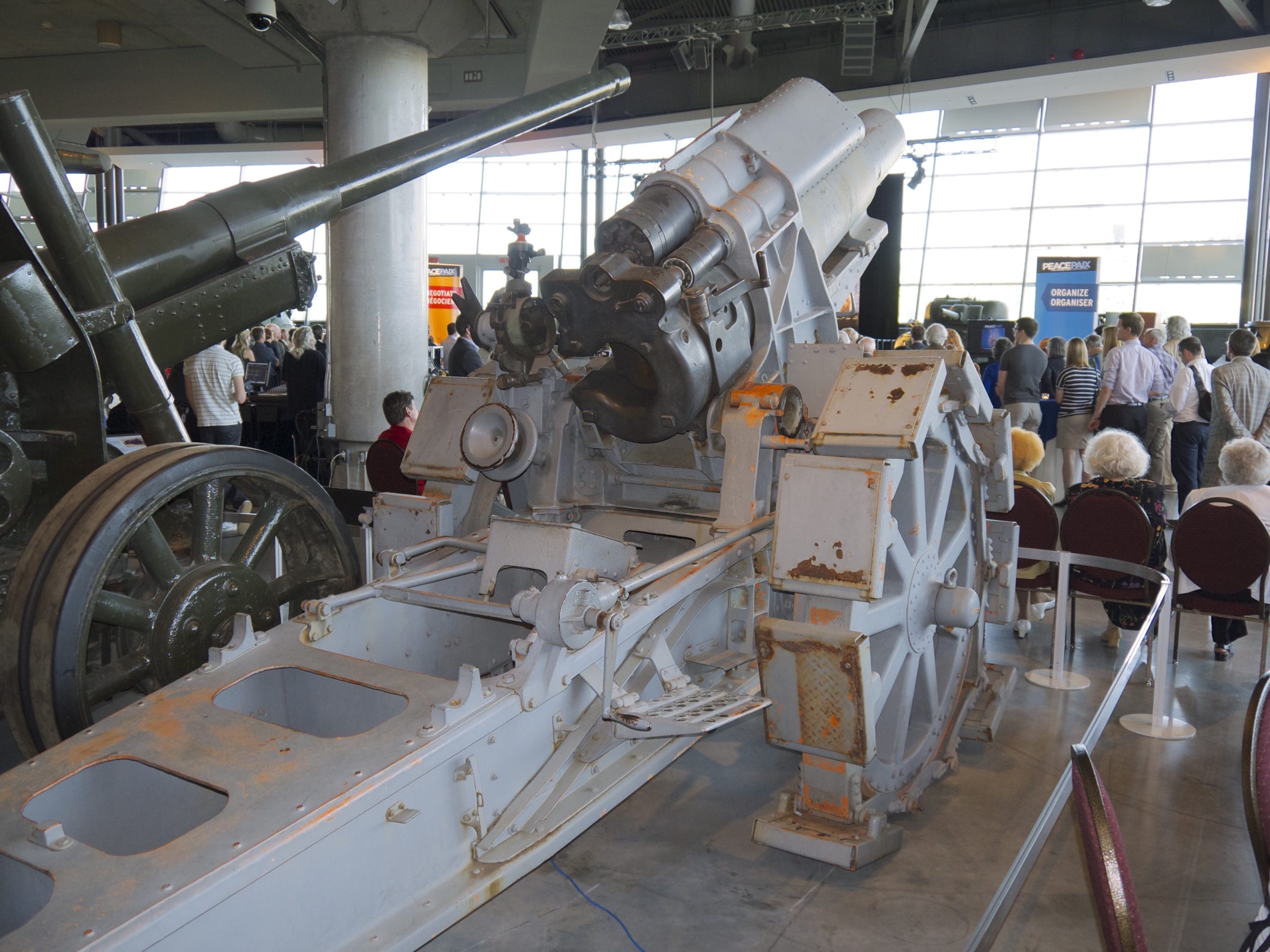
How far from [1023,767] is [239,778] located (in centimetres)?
291

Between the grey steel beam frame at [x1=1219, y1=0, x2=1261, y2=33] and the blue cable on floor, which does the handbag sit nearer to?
the grey steel beam frame at [x1=1219, y1=0, x2=1261, y2=33]

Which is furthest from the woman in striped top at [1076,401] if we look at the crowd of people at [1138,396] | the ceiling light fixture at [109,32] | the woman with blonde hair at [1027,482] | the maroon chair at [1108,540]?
the ceiling light fixture at [109,32]

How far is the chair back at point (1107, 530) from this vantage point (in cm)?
492

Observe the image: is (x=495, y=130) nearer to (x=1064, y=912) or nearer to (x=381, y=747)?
(x=381, y=747)

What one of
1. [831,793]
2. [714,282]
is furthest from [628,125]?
[831,793]

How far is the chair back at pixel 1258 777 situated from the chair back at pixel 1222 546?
3.13 metres

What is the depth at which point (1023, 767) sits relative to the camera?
153 inches

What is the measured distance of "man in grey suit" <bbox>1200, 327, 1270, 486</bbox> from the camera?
7641mm

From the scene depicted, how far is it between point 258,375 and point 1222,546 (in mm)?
9577

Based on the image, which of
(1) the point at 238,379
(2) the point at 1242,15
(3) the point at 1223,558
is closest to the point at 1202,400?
(3) the point at 1223,558

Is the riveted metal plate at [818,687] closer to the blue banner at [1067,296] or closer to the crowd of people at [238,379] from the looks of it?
the crowd of people at [238,379]

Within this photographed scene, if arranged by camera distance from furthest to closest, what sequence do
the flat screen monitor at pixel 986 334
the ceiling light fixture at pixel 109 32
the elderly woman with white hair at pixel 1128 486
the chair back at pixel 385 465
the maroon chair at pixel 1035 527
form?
the flat screen monitor at pixel 986 334 < the ceiling light fixture at pixel 109 32 < the chair back at pixel 385 465 < the maroon chair at pixel 1035 527 < the elderly woman with white hair at pixel 1128 486

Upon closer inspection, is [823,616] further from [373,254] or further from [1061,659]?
[373,254]

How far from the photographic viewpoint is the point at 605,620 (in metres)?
2.75
